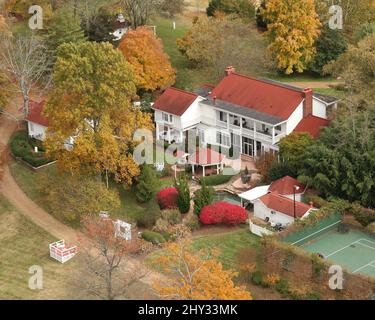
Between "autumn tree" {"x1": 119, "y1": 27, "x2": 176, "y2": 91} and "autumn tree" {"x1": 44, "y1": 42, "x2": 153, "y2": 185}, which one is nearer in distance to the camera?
"autumn tree" {"x1": 44, "y1": 42, "x2": 153, "y2": 185}

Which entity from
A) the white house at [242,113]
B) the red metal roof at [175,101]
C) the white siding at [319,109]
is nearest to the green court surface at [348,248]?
the white house at [242,113]

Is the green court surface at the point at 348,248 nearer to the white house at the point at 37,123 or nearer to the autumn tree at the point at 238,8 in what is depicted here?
the white house at the point at 37,123

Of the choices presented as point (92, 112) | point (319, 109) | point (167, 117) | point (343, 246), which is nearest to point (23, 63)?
point (167, 117)

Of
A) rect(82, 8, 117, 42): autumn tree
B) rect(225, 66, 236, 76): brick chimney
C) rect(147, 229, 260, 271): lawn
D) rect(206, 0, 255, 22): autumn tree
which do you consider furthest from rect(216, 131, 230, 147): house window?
rect(206, 0, 255, 22): autumn tree

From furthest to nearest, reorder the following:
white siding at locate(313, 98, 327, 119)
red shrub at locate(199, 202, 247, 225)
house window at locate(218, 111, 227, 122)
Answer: house window at locate(218, 111, 227, 122) < white siding at locate(313, 98, 327, 119) < red shrub at locate(199, 202, 247, 225)

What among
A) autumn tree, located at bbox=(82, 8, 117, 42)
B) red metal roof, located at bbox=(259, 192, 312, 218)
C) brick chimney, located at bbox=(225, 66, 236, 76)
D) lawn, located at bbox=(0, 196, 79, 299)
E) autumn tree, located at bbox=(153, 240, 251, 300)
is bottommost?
lawn, located at bbox=(0, 196, 79, 299)

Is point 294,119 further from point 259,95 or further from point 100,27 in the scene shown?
point 100,27

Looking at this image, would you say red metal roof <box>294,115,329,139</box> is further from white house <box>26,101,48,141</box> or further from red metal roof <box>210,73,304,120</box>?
white house <box>26,101,48,141</box>
